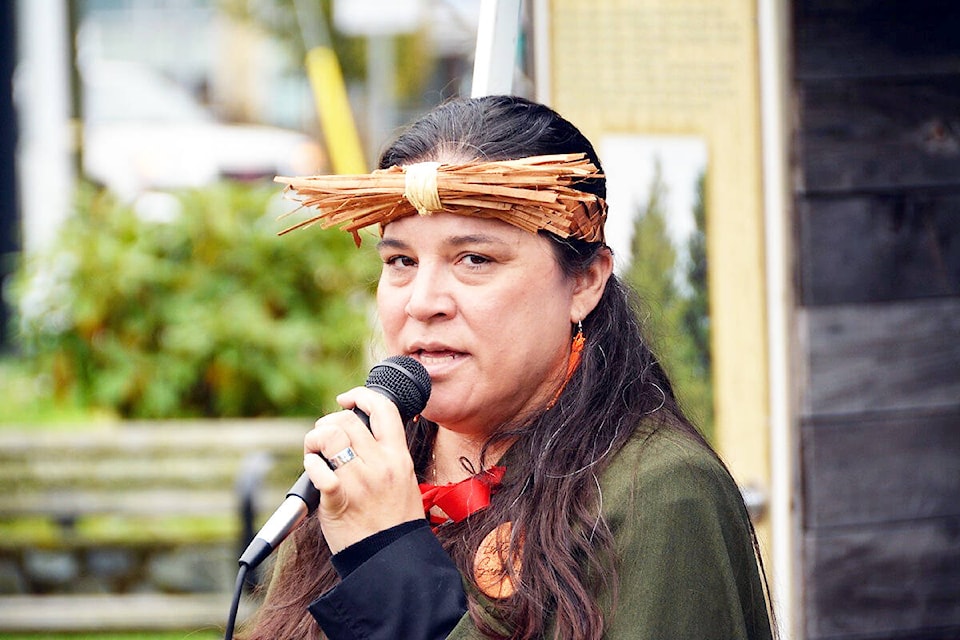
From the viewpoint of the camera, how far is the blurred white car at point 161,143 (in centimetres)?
1116

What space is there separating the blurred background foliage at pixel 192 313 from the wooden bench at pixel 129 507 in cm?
40

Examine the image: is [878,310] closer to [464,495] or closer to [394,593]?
[464,495]

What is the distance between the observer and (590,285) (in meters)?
2.04

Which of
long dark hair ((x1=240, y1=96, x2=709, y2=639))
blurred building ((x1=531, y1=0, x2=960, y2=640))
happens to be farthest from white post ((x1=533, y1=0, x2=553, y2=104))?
long dark hair ((x1=240, y1=96, x2=709, y2=639))

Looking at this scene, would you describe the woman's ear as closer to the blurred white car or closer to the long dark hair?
the long dark hair

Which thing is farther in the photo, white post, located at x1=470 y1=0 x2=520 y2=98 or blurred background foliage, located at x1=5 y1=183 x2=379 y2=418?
blurred background foliage, located at x1=5 y1=183 x2=379 y2=418

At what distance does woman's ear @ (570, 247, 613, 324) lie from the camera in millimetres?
2027

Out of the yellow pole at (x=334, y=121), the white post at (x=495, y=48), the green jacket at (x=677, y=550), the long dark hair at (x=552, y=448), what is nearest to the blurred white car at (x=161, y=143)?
the yellow pole at (x=334, y=121)

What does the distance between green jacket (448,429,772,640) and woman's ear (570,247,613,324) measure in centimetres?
29

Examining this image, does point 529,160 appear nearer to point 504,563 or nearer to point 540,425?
point 540,425

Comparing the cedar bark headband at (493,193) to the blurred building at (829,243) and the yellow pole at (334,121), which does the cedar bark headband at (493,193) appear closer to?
the blurred building at (829,243)

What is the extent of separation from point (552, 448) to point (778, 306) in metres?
1.18

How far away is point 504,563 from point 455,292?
0.41 metres

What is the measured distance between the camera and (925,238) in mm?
2893
